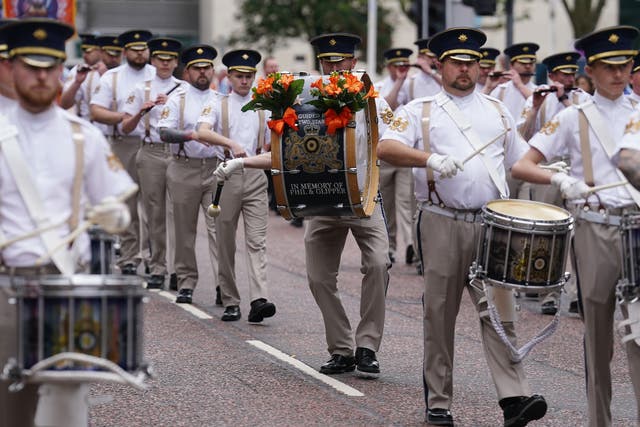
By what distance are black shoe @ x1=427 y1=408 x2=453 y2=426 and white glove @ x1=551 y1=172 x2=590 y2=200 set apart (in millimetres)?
1614

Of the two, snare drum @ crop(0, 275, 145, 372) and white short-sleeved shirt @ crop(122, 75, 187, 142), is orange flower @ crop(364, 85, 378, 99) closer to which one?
snare drum @ crop(0, 275, 145, 372)

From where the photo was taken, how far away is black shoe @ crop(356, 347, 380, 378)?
9.63 m

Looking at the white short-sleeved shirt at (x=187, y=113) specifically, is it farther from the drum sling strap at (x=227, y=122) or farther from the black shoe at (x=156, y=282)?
the black shoe at (x=156, y=282)

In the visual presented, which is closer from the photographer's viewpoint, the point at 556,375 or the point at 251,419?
the point at 251,419

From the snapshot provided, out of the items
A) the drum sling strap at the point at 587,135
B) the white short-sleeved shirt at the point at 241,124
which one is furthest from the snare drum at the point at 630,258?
the white short-sleeved shirt at the point at 241,124

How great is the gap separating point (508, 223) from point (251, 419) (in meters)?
1.91

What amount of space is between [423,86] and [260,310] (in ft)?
18.1

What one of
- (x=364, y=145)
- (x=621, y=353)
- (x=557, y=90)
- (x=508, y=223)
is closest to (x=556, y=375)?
(x=621, y=353)

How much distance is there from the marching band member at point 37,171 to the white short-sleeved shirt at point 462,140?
2.52 metres

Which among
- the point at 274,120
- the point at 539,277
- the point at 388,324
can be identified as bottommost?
the point at 388,324

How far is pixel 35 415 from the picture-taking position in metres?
6.09

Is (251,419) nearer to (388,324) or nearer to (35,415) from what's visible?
(35,415)

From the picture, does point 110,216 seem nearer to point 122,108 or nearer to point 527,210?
point 527,210

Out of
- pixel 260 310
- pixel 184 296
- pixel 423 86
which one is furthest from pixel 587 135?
pixel 423 86
